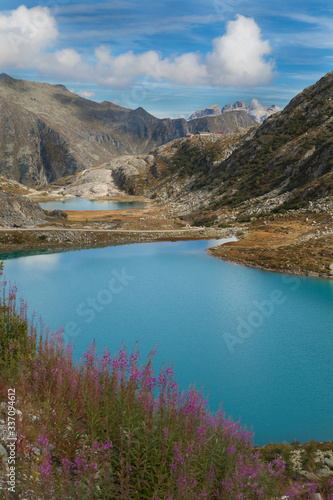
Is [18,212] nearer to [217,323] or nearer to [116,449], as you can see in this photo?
[217,323]

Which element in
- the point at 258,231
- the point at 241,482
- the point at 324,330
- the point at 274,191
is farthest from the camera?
the point at 274,191

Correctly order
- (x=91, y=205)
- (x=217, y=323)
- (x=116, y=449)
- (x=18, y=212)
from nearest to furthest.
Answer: (x=116, y=449)
(x=217, y=323)
(x=18, y=212)
(x=91, y=205)

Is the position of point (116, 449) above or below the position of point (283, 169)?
below

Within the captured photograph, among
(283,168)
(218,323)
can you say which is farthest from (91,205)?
(218,323)

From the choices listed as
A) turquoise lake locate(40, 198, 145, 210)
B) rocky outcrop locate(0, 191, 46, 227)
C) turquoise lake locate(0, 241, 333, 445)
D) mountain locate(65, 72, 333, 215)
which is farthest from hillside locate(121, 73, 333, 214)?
rocky outcrop locate(0, 191, 46, 227)

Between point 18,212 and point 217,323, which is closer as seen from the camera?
point 217,323

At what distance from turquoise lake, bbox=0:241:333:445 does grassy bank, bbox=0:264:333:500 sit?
10.0m

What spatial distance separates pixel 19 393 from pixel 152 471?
13.4 feet

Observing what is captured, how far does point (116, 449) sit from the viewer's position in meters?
7.87

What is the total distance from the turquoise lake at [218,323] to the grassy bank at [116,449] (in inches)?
394

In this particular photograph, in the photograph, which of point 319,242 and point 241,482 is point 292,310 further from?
point 241,482

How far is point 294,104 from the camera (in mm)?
135250

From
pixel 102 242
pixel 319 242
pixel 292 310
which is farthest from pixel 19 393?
pixel 102 242

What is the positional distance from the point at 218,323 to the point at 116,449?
25667 millimetres
